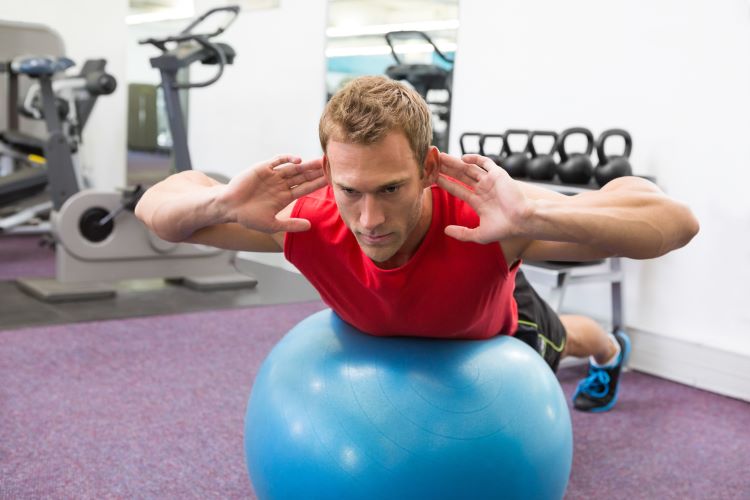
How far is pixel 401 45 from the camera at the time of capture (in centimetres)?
405

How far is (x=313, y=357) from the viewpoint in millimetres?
1569

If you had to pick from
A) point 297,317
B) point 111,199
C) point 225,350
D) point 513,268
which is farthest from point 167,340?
point 513,268

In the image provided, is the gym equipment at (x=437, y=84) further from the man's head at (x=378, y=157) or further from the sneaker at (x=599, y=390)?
the man's head at (x=378, y=157)

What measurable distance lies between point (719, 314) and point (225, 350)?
6.23ft

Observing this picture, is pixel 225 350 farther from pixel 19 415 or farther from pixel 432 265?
pixel 432 265

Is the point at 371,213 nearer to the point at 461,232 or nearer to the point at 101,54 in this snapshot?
the point at 461,232

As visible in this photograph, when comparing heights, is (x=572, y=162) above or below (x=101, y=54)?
below

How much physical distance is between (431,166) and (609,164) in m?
1.60

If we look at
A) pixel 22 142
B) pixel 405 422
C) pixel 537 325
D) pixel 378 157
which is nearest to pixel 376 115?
pixel 378 157

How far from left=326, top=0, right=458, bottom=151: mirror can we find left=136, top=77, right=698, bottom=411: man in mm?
2226

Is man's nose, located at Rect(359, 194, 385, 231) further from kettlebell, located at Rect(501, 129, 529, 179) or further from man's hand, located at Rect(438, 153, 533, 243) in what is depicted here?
kettlebell, located at Rect(501, 129, 529, 179)

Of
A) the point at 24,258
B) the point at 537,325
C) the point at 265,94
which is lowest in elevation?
the point at 24,258

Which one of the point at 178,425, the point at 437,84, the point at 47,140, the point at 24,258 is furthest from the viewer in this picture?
the point at 24,258

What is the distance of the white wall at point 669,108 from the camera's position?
2.79m
